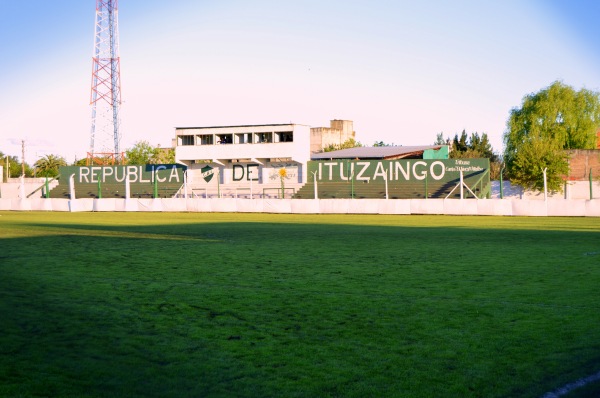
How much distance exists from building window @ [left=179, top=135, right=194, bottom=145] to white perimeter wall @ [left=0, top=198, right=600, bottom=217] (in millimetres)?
23871

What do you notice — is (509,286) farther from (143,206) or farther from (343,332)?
(143,206)

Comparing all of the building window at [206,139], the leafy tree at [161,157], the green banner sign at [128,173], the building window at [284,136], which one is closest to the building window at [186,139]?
the building window at [206,139]

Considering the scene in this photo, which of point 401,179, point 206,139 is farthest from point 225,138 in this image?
point 401,179

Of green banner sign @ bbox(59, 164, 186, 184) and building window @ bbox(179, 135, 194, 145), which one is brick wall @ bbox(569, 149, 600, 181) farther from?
building window @ bbox(179, 135, 194, 145)

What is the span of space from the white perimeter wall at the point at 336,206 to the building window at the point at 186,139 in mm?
23871

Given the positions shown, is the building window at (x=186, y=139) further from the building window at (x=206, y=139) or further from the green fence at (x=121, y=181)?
the green fence at (x=121, y=181)

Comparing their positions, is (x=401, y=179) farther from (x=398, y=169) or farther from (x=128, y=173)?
(x=128, y=173)

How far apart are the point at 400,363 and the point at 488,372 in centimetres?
67

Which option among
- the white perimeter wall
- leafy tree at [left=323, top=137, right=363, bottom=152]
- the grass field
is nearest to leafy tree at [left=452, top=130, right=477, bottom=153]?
leafy tree at [left=323, top=137, right=363, bottom=152]

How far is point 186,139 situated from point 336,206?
33607 mm

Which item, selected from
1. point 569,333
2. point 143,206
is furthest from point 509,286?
point 143,206

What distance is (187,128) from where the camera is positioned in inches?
2566

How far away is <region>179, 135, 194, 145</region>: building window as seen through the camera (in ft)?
215

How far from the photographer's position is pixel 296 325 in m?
6.65
